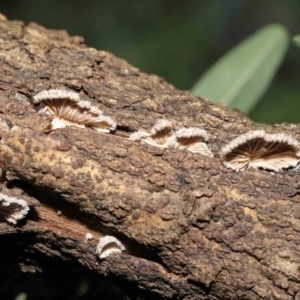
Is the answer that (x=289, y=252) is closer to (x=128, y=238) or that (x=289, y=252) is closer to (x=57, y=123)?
(x=128, y=238)

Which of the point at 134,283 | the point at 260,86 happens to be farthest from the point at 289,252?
the point at 260,86

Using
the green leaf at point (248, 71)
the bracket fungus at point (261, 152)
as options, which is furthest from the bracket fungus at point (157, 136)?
the green leaf at point (248, 71)

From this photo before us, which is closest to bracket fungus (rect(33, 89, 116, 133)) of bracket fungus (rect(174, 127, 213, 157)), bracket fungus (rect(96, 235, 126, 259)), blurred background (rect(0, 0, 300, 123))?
bracket fungus (rect(174, 127, 213, 157))

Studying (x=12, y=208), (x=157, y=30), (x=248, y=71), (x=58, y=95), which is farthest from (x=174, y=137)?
(x=157, y=30)

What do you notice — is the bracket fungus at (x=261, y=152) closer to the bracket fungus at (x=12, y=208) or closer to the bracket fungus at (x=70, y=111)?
the bracket fungus at (x=70, y=111)

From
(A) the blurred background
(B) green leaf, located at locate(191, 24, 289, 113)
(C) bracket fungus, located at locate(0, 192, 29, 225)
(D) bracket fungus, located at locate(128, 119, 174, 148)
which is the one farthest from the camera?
(A) the blurred background

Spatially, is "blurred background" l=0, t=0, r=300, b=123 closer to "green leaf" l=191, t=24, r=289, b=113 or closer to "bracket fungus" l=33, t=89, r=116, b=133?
"green leaf" l=191, t=24, r=289, b=113
